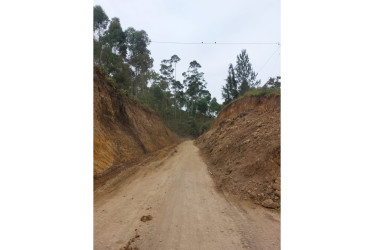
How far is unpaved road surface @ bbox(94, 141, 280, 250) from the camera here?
2723 millimetres

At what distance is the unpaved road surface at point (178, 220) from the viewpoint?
2.72 meters

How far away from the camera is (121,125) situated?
393 inches

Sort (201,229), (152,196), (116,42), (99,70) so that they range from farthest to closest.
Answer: (116,42) → (99,70) → (152,196) → (201,229)

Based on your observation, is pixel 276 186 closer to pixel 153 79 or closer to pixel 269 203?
pixel 269 203

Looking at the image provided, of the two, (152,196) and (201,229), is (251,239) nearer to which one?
(201,229)

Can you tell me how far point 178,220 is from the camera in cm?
336

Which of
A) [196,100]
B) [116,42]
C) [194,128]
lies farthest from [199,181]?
[196,100]

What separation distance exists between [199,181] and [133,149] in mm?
4613

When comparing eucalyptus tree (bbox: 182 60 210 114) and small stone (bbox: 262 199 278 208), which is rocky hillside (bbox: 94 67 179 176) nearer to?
small stone (bbox: 262 199 278 208)

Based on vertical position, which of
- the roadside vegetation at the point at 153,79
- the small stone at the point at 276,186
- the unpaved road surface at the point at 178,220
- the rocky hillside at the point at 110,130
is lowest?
the unpaved road surface at the point at 178,220

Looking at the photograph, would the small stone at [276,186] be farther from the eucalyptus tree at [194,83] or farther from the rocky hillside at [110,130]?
the eucalyptus tree at [194,83]

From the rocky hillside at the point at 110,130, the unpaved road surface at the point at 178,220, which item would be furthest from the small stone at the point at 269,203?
the rocky hillside at the point at 110,130

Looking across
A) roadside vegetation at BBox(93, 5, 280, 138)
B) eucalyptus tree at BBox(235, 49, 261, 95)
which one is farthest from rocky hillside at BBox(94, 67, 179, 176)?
eucalyptus tree at BBox(235, 49, 261, 95)

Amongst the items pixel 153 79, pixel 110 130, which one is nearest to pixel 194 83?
pixel 153 79
